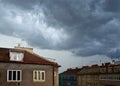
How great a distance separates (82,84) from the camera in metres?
117

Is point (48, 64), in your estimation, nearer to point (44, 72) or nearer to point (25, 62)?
point (44, 72)

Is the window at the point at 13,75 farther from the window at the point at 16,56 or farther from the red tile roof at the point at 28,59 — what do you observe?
the window at the point at 16,56

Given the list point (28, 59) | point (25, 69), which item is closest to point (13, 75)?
point (25, 69)

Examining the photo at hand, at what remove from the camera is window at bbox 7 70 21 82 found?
139 ft

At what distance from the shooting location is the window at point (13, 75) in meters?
42.5

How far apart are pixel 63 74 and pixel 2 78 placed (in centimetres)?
10506

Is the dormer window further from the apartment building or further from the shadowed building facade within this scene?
the apartment building

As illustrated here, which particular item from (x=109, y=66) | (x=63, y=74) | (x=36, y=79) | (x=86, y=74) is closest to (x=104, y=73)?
(x=109, y=66)

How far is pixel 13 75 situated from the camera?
43031mm

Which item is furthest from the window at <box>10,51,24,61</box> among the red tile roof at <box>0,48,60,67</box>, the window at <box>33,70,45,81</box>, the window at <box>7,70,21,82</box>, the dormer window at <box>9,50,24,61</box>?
the window at <box>33,70,45,81</box>

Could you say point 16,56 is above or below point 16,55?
below

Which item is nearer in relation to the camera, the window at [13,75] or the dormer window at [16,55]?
the window at [13,75]

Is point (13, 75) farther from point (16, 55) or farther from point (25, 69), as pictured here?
point (16, 55)

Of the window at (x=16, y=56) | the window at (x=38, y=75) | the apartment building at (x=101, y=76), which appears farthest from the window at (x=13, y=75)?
the apartment building at (x=101, y=76)
